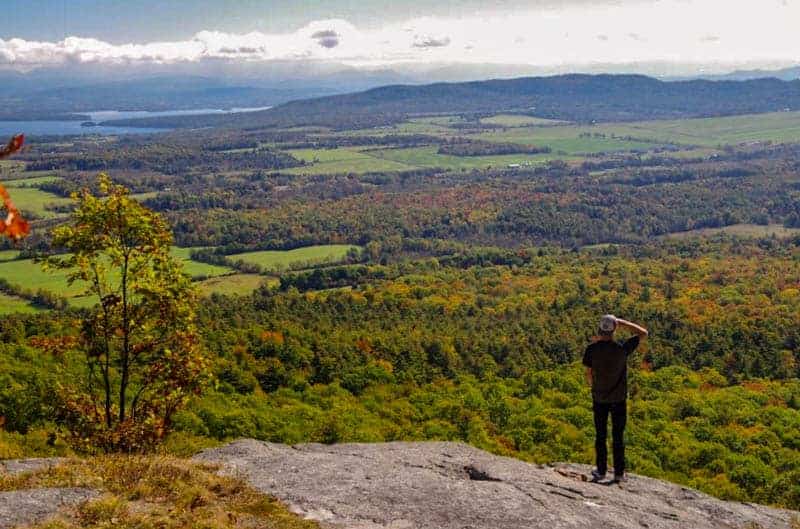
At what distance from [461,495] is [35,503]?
10.1 m

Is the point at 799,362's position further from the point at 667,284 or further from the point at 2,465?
the point at 2,465

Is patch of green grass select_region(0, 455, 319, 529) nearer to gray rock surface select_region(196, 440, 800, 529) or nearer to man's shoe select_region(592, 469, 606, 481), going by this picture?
gray rock surface select_region(196, 440, 800, 529)

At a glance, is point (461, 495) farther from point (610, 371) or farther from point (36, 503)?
point (36, 503)

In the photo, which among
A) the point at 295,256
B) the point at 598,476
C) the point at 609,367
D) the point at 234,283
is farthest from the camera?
the point at 295,256

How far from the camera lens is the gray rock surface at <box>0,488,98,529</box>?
14922 millimetres

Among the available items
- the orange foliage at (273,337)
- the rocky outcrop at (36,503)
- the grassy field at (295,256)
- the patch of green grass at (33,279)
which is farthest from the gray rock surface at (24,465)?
the grassy field at (295,256)

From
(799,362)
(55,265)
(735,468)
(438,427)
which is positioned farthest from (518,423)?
(799,362)

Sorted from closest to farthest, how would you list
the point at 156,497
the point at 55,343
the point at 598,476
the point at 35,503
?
the point at 35,503
the point at 156,497
the point at 598,476
the point at 55,343

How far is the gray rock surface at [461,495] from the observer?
17.6 meters

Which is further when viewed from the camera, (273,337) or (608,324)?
(273,337)

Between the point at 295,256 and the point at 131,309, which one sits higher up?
the point at 131,309

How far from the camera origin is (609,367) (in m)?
19.6

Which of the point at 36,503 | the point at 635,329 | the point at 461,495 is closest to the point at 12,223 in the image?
the point at 36,503

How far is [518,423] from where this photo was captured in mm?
50031
